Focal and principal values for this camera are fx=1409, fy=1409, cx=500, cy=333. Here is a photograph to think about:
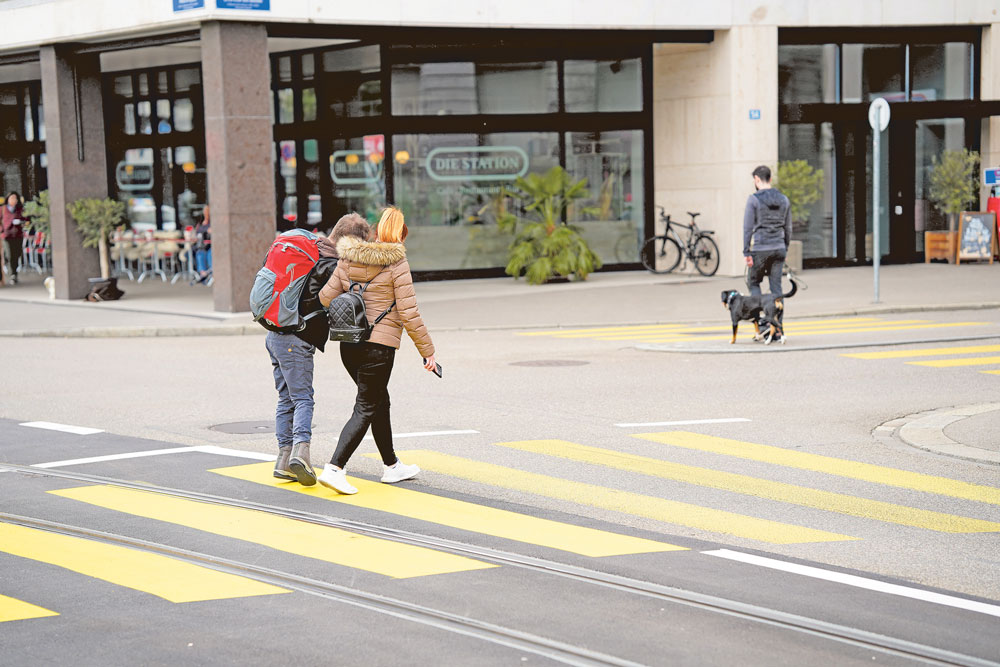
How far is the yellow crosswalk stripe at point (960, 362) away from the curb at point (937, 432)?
2.59 metres

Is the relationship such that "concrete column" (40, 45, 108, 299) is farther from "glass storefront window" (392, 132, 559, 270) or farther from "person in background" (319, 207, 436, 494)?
"person in background" (319, 207, 436, 494)

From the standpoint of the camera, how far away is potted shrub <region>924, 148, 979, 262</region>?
28078 mm

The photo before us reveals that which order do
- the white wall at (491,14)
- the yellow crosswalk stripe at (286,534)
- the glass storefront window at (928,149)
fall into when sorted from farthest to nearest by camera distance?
the glass storefront window at (928,149), the white wall at (491,14), the yellow crosswalk stripe at (286,534)

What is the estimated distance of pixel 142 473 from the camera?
9.37 meters

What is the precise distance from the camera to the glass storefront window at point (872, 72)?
2831 cm

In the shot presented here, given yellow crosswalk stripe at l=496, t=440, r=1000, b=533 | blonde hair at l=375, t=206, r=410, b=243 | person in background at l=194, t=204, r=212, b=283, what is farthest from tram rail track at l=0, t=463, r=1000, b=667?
person in background at l=194, t=204, r=212, b=283

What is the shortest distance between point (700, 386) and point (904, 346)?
4.00m

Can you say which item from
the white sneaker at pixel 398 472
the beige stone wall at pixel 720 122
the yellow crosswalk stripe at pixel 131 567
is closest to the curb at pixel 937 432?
the white sneaker at pixel 398 472

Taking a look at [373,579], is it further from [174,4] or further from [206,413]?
[174,4]

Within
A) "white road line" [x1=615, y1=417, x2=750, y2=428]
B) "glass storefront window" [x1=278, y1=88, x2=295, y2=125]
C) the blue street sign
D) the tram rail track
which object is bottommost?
"white road line" [x1=615, y1=417, x2=750, y2=428]

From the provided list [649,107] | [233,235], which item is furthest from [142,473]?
[649,107]

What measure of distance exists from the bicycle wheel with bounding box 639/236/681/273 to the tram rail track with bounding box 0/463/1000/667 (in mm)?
20305

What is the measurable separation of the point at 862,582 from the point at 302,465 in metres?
3.70

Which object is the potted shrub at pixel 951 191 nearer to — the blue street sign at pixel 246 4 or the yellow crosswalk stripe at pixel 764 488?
the blue street sign at pixel 246 4
